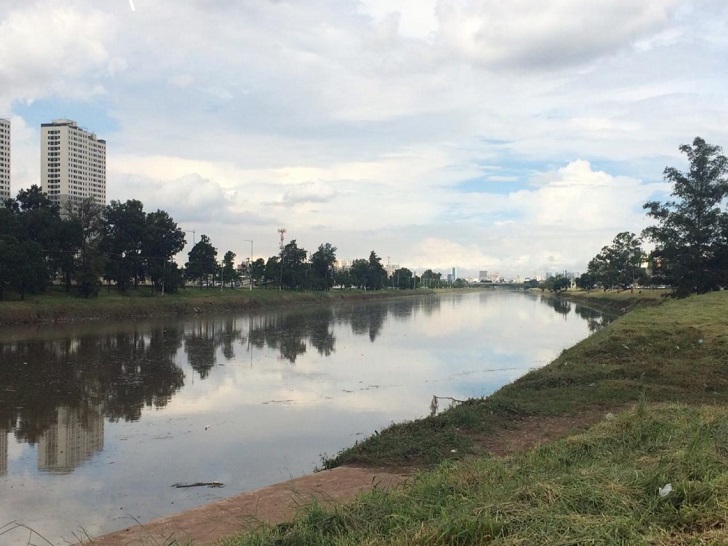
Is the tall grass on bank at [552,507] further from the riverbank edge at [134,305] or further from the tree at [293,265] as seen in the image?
the tree at [293,265]

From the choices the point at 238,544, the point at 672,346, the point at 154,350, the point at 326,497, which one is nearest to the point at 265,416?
the point at 326,497

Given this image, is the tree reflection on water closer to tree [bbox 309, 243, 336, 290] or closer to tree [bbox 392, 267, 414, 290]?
tree [bbox 309, 243, 336, 290]

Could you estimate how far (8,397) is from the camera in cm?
1216

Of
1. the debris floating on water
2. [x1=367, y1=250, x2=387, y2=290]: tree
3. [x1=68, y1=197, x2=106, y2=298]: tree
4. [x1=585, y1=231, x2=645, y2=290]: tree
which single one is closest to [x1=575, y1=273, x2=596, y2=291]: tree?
[x1=585, y1=231, x2=645, y2=290]: tree

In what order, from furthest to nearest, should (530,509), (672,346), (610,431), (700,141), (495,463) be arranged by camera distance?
(700,141) → (672,346) → (610,431) → (495,463) → (530,509)

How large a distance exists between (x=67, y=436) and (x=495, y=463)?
747 centimetres

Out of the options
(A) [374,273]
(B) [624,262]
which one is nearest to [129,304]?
(B) [624,262]

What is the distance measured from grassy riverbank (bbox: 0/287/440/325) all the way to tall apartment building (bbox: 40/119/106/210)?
83.3ft

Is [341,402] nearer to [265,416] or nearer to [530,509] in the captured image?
[265,416]

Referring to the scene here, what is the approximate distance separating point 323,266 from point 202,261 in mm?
26792

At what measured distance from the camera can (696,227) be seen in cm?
3017

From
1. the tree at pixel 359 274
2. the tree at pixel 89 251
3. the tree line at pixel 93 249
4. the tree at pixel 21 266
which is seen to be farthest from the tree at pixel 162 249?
the tree at pixel 359 274

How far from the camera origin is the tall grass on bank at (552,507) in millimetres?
2930

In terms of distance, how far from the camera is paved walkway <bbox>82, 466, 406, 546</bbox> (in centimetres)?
467
